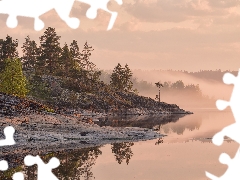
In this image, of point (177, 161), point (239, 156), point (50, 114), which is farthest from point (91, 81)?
point (239, 156)

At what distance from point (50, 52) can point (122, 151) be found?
98.8 metres

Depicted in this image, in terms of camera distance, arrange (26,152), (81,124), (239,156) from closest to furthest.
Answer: (239,156) → (26,152) → (81,124)

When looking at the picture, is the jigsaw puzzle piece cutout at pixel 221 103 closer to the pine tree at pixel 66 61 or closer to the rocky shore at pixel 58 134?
the rocky shore at pixel 58 134

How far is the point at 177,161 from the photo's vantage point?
3075 centimetres

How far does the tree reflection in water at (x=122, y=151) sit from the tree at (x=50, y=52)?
91818 mm

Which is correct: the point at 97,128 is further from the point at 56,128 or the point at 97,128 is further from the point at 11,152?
the point at 11,152

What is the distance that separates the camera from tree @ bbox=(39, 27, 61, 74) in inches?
5162

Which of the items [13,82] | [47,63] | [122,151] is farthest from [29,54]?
[122,151]

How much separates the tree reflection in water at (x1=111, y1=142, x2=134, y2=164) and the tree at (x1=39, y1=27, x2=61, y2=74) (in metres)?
91.8

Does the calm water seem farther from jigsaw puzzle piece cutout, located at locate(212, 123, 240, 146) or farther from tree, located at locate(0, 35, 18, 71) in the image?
tree, located at locate(0, 35, 18, 71)

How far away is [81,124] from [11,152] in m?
15.2

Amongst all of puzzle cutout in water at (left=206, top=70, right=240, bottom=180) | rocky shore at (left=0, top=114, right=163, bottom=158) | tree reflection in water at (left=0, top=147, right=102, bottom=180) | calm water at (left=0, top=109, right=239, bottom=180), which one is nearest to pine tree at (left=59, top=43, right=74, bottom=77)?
rocky shore at (left=0, top=114, right=163, bottom=158)

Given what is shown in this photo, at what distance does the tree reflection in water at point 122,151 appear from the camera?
104 feet

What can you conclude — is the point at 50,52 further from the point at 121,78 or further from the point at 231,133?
the point at 231,133
